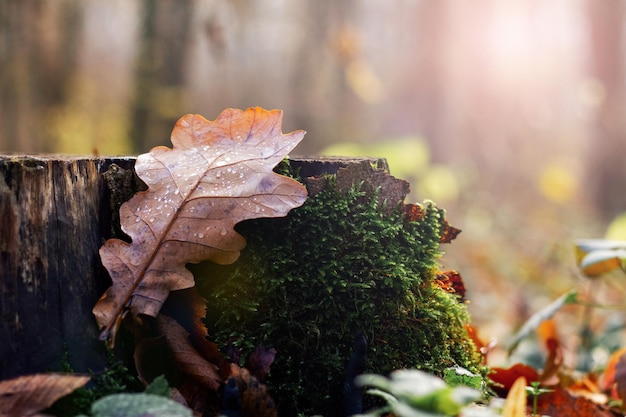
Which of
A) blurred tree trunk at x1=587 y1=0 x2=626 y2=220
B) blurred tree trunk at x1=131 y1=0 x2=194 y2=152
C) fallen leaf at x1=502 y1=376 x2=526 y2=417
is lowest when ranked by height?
fallen leaf at x1=502 y1=376 x2=526 y2=417

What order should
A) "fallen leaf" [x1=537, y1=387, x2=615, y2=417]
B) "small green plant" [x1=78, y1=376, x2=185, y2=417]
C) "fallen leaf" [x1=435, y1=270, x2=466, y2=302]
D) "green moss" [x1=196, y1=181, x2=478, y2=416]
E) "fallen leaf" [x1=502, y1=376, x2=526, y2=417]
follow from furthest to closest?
"fallen leaf" [x1=435, y1=270, x2=466, y2=302] → "fallen leaf" [x1=537, y1=387, x2=615, y2=417] → "green moss" [x1=196, y1=181, x2=478, y2=416] → "fallen leaf" [x1=502, y1=376, x2=526, y2=417] → "small green plant" [x1=78, y1=376, x2=185, y2=417]

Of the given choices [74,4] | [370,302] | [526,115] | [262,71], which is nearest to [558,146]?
[526,115]

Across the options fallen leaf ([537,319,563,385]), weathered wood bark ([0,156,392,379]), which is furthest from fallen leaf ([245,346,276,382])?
fallen leaf ([537,319,563,385])

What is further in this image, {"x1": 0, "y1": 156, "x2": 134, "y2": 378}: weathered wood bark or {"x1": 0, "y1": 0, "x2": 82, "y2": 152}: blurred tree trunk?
{"x1": 0, "y1": 0, "x2": 82, "y2": 152}: blurred tree trunk

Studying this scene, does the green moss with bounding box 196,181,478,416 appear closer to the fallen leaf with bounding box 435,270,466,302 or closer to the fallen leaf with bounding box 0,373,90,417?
the fallen leaf with bounding box 435,270,466,302

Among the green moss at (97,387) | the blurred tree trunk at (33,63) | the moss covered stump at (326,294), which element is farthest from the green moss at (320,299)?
the blurred tree trunk at (33,63)

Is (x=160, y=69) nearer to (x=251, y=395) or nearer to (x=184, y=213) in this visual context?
(x=184, y=213)

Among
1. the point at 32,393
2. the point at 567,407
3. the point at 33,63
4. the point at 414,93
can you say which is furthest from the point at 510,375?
the point at 414,93
